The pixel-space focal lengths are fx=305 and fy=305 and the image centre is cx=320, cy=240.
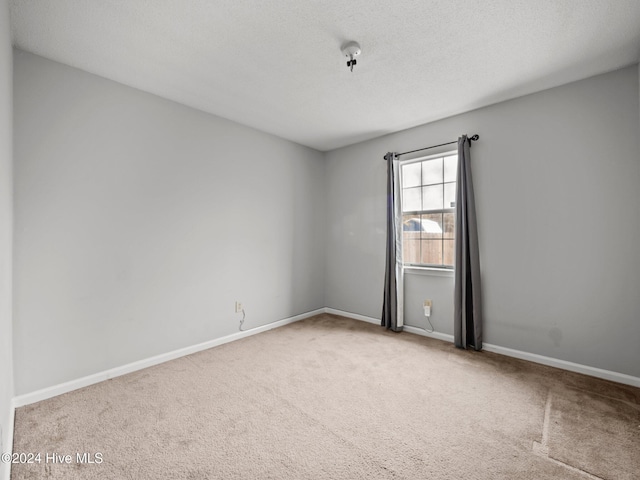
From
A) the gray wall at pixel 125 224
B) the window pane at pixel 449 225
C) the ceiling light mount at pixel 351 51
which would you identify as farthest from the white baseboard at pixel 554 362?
the ceiling light mount at pixel 351 51

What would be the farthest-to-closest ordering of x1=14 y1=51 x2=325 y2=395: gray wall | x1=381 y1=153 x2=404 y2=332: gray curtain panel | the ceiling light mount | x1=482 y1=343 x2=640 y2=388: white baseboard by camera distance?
x1=381 y1=153 x2=404 y2=332: gray curtain panel < x1=482 y1=343 x2=640 y2=388: white baseboard < x1=14 y1=51 x2=325 y2=395: gray wall < the ceiling light mount

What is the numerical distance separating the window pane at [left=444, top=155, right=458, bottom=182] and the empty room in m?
0.04

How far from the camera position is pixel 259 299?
12.7 ft

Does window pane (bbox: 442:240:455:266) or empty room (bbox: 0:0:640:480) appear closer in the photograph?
empty room (bbox: 0:0:640:480)

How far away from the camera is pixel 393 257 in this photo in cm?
387

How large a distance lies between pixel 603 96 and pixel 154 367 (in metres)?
4.59

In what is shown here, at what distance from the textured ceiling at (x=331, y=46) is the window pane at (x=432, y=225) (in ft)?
4.17

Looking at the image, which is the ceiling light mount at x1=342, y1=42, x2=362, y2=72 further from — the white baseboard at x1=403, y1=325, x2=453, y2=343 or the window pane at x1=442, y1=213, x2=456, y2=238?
the white baseboard at x1=403, y1=325, x2=453, y2=343

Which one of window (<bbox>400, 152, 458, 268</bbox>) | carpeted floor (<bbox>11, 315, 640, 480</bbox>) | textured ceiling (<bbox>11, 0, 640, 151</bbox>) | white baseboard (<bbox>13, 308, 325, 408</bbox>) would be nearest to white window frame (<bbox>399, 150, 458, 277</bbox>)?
window (<bbox>400, 152, 458, 268</bbox>)

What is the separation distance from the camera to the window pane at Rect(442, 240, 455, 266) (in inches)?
140

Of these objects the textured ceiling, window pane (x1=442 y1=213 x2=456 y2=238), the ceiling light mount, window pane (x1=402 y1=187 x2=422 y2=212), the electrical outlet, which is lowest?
the electrical outlet

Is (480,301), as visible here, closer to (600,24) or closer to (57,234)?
(600,24)

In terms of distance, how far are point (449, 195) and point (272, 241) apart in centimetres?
226

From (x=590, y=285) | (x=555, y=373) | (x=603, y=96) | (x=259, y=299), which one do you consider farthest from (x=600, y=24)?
(x=259, y=299)
